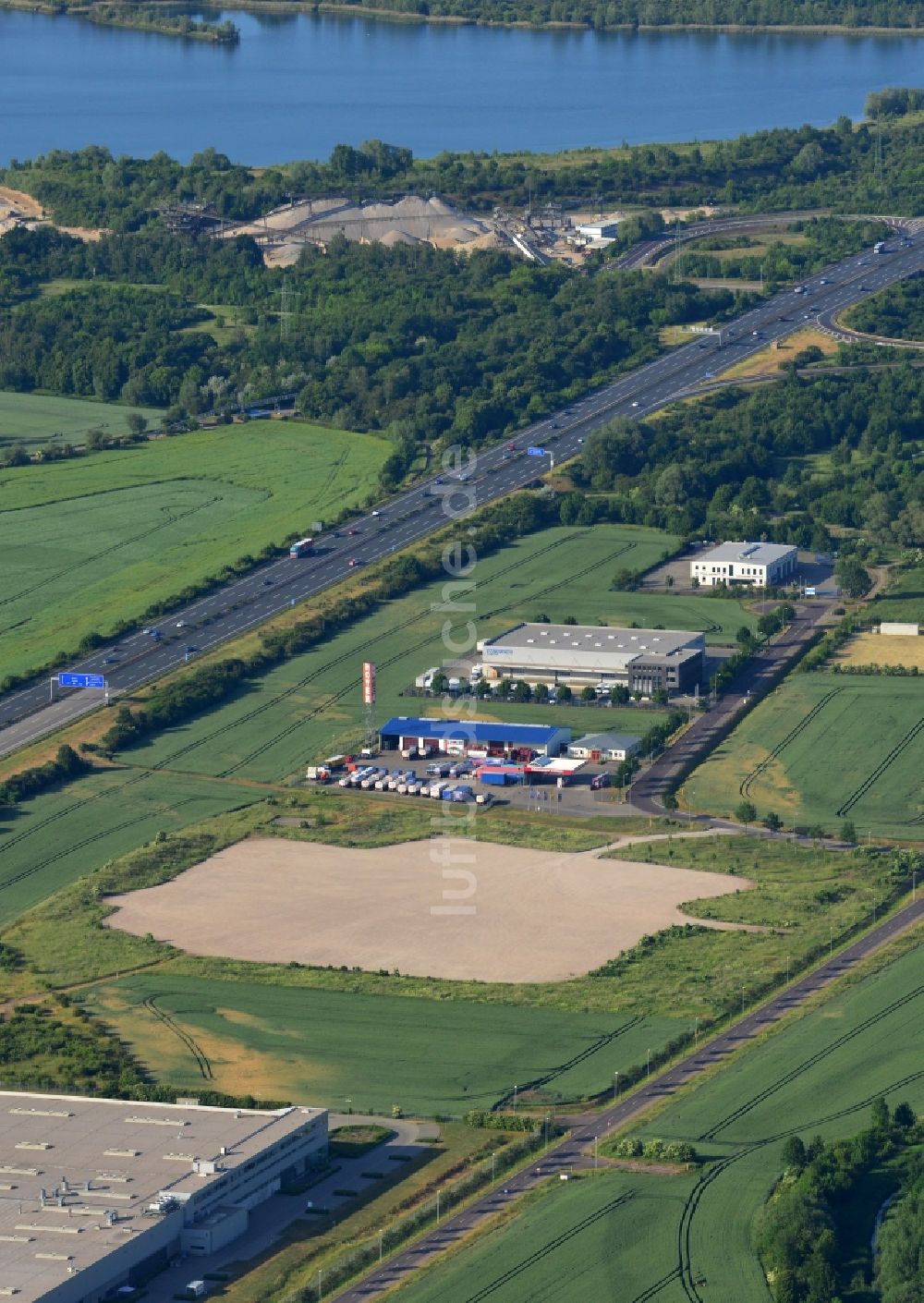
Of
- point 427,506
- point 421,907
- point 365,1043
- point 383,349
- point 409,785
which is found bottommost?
point 409,785

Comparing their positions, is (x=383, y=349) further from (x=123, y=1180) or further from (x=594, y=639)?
(x=123, y=1180)

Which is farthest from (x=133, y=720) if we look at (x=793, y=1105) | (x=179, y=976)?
(x=793, y=1105)

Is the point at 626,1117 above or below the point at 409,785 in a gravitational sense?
above

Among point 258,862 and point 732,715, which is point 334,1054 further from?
point 732,715

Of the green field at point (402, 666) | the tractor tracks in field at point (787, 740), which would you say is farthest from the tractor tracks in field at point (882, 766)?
the green field at point (402, 666)

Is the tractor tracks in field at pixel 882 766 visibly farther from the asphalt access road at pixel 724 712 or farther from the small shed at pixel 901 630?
the small shed at pixel 901 630

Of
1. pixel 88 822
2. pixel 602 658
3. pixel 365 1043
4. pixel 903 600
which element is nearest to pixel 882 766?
pixel 602 658
